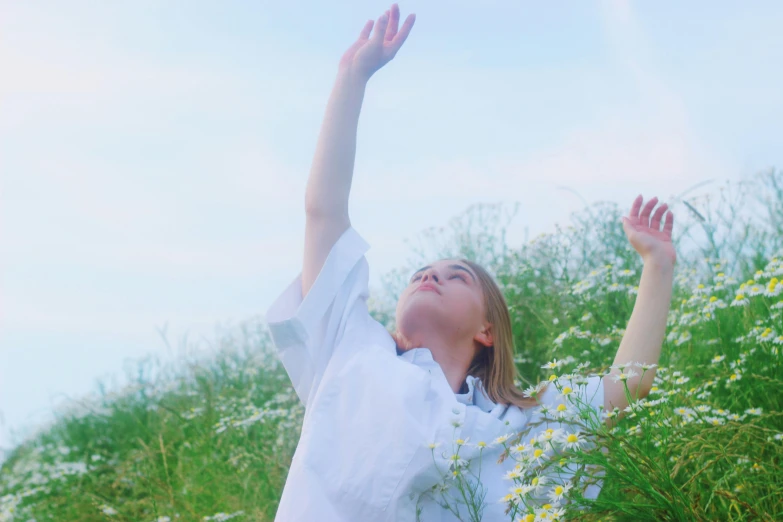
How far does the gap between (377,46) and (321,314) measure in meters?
0.88

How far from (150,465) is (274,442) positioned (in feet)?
3.09

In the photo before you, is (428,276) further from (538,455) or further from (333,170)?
(538,455)

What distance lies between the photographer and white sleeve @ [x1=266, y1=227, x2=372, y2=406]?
2.49 m

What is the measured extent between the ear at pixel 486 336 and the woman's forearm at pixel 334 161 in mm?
672

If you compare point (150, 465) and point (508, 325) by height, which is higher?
point (150, 465)

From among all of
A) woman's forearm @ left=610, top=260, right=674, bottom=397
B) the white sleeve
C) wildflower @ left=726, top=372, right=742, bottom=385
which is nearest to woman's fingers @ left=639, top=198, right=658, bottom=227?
woman's forearm @ left=610, top=260, right=674, bottom=397

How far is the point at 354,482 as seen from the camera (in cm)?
220

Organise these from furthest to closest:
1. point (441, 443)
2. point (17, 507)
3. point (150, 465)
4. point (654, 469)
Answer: point (17, 507) → point (150, 465) → point (441, 443) → point (654, 469)

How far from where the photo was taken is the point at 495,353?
2.90 m

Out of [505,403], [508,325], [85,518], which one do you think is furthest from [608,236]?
[85,518]

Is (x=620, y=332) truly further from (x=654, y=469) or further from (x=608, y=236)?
(x=654, y=469)

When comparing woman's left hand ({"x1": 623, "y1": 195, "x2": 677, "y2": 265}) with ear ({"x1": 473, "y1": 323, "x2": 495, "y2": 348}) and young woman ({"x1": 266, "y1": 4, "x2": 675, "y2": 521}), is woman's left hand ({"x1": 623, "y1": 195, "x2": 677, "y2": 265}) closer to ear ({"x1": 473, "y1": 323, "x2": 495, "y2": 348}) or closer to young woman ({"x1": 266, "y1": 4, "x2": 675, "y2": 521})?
young woman ({"x1": 266, "y1": 4, "x2": 675, "y2": 521})

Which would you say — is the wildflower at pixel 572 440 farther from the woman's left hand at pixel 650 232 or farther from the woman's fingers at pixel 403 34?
the woman's fingers at pixel 403 34

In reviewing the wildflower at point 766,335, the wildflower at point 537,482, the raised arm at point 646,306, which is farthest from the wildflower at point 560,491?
the wildflower at point 766,335
